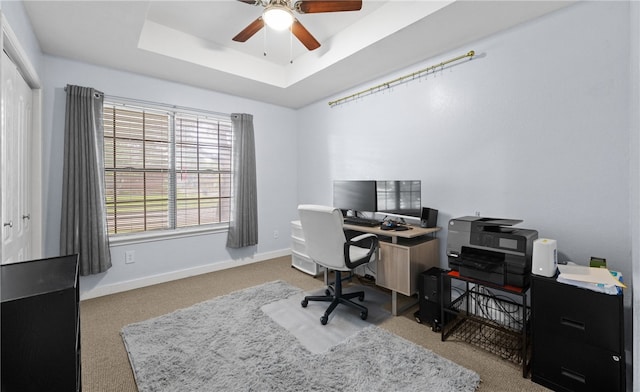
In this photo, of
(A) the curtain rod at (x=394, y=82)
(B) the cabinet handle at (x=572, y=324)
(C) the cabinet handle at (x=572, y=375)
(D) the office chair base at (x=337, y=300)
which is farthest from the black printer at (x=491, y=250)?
(A) the curtain rod at (x=394, y=82)

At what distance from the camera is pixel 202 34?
3.06 meters

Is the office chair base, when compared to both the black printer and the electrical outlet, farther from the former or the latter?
the electrical outlet

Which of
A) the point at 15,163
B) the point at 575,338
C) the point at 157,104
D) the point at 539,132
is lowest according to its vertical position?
the point at 575,338

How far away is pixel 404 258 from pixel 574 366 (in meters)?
1.25

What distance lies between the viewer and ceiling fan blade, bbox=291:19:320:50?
231 cm

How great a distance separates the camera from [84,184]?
2.94 m

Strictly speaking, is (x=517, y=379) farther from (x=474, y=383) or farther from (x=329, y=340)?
(x=329, y=340)

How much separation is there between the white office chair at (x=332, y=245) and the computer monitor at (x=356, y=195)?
1.98 ft

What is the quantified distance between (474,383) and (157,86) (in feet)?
13.9

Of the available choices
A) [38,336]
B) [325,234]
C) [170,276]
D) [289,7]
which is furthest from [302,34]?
[170,276]

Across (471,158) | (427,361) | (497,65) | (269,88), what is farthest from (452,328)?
(269,88)

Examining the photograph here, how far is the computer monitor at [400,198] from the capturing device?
9.66 feet

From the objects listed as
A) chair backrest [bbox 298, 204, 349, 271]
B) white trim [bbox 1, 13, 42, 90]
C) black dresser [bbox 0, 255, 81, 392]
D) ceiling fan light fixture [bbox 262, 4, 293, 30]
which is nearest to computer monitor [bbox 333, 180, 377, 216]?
chair backrest [bbox 298, 204, 349, 271]

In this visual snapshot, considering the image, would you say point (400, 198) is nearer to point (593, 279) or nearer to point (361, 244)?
point (361, 244)
